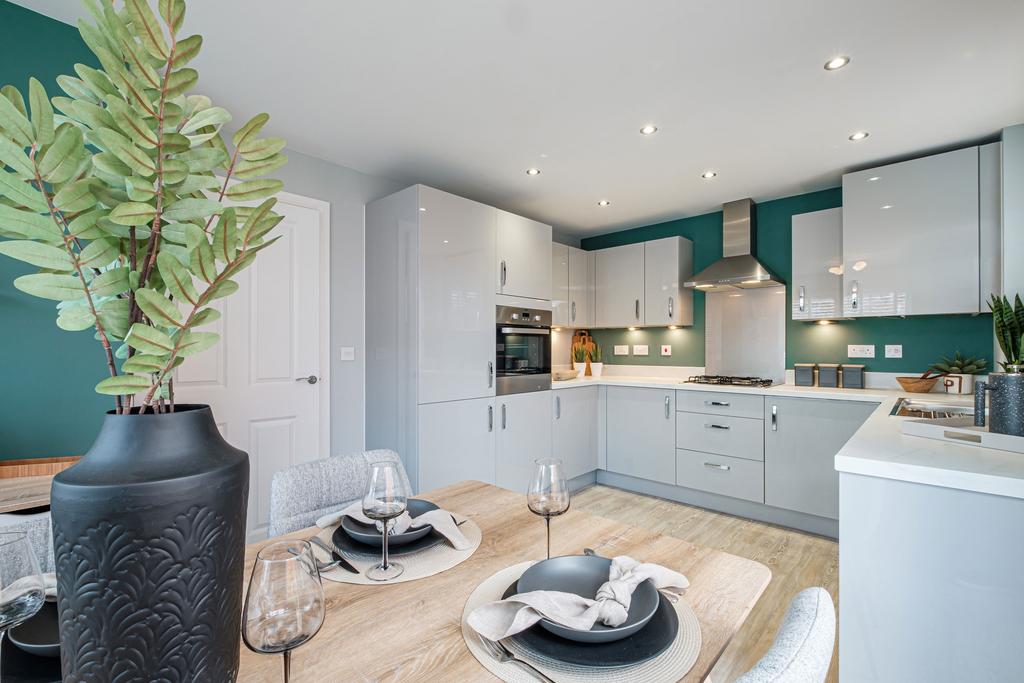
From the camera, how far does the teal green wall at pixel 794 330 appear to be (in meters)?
3.17


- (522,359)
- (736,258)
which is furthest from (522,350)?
(736,258)

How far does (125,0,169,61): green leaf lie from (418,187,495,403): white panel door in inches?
95.7

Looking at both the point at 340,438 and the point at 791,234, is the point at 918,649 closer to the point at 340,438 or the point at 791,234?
the point at 340,438

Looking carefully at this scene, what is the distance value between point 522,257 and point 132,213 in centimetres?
325

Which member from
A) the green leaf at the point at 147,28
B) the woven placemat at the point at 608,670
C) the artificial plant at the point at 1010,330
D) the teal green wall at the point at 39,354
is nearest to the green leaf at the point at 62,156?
the green leaf at the point at 147,28

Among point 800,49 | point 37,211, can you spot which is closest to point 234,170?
point 37,211

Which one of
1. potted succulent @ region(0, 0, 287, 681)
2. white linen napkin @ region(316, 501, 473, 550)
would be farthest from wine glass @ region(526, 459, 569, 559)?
potted succulent @ region(0, 0, 287, 681)

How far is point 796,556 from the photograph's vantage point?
111 inches

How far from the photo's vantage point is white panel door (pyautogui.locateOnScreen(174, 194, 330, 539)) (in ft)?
8.82

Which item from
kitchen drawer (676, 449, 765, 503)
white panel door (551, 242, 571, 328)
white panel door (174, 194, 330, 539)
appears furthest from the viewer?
white panel door (551, 242, 571, 328)

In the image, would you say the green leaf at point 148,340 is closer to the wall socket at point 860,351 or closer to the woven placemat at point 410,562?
the woven placemat at point 410,562

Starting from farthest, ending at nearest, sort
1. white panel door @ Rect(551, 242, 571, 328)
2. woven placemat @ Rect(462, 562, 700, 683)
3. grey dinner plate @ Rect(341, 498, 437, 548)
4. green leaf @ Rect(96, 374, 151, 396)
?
1. white panel door @ Rect(551, 242, 571, 328)
2. grey dinner plate @ Rect(341, 498, 437, 548)
3. woven placemat @ Rect(462, 562, 700, 683)
4. green leaf @ Rect(96, 374, 151, 396)

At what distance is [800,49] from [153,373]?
247 cm

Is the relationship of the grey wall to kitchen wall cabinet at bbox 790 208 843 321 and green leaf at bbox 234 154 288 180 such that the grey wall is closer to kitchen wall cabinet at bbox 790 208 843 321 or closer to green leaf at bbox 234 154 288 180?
green leaf at bbox 234 154 288 180
